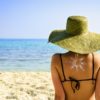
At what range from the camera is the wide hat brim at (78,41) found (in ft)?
8.45

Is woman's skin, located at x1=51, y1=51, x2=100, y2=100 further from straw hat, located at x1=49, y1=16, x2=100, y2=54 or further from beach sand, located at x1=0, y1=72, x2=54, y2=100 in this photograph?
beach sand, located at x1=0, y1=72, x2=54, y2=100

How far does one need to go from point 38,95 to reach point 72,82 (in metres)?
3.56

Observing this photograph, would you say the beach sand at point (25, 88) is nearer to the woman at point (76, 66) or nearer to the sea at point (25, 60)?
the woman at point (76, 66)

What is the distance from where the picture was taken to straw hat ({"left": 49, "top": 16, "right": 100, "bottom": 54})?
259cm

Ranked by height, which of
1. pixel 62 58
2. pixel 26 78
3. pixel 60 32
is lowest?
pixel 26 78

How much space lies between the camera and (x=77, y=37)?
2.69 m

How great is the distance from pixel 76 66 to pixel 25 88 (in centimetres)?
433

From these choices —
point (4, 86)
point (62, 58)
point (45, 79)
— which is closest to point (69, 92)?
point (62, 58)

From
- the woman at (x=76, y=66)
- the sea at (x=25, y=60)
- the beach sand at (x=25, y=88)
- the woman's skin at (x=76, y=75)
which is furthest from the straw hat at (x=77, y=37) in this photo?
the sea at (x=25, y=60)


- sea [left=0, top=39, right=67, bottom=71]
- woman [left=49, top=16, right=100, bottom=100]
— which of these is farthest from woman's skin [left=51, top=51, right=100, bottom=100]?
sea [left=0, top=39, right=67, bottom=71]

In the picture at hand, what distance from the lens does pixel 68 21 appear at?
9.05 feet

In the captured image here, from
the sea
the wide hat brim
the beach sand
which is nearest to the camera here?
the wide hat brim

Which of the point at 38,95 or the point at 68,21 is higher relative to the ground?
the point at 68,21

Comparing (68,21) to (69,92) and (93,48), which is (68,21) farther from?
(69,92)
